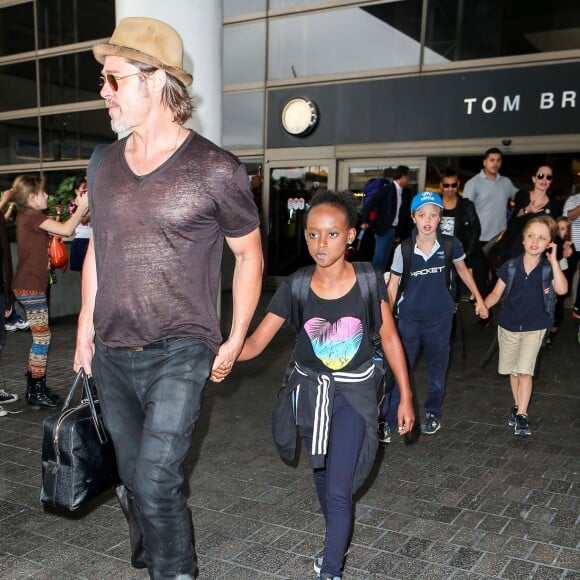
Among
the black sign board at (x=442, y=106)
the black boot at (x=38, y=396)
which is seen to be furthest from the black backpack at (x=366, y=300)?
the black sign board at (x=442, y=106)

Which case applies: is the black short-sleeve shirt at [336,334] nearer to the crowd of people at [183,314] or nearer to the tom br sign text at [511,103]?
the crowd of people at [183,314]

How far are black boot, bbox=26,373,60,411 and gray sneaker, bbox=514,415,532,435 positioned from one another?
3.98m

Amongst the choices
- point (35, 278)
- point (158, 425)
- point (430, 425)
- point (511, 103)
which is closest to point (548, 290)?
point (430, 425)

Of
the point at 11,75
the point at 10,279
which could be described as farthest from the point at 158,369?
the point at 11,75

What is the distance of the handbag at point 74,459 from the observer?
2584 mm

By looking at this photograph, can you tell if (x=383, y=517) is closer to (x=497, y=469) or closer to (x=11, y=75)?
(x=497, y=469)

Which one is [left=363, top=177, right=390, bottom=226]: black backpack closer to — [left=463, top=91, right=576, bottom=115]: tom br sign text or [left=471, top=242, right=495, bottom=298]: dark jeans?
[left=471, top=242, right=495, bottom=298]: dark jeans

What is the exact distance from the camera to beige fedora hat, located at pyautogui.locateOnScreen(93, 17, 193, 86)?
2496 millimetres

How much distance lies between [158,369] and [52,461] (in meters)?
0.60

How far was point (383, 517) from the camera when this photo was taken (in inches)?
150

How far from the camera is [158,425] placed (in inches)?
97.3

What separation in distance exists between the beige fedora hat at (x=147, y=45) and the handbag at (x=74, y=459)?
136 cm

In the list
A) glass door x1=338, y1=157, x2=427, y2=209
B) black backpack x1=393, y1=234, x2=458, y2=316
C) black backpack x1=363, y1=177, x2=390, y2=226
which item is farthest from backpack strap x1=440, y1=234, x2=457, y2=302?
glass door x1=338, y1=157, x2=427, y2=209

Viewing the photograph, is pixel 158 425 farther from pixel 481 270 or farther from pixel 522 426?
pixel 481 270
